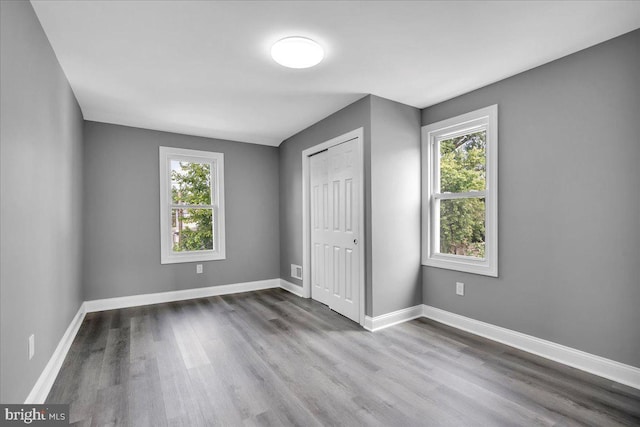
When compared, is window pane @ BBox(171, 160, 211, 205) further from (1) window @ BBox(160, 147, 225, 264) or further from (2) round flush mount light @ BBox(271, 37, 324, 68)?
(2) round flush mount light @ BBox(271, 37, 324, 68)

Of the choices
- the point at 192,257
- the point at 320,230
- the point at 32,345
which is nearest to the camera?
the point at 32,345

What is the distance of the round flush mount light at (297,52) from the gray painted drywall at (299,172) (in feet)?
3.36

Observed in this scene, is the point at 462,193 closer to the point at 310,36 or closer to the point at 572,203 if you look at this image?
the point at 572,203

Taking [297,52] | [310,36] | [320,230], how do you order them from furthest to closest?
[320,230] < [297,52] < [310,36]

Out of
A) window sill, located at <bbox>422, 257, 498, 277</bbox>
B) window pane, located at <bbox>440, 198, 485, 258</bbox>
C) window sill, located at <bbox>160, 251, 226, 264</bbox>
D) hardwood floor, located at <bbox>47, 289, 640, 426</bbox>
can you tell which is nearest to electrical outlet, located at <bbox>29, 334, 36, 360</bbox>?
hardwood floor, located at <bbox>47, 289, 640, 426</bbox>

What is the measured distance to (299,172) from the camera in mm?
4633

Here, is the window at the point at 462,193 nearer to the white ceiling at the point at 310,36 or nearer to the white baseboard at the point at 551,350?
the white ceiling at the point at 310,36

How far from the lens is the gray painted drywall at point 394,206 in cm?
325

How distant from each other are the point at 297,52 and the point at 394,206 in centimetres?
186

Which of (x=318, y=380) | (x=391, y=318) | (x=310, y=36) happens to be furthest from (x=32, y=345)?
(x=391, y=318)

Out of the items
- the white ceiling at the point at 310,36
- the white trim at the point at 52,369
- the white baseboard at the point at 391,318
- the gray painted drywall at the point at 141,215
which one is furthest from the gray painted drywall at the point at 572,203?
the white trim at the point at 52,369

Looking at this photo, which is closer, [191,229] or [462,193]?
[462,193]

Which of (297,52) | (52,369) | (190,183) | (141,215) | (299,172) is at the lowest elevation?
(52,369)

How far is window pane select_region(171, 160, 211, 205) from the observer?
452 cm
